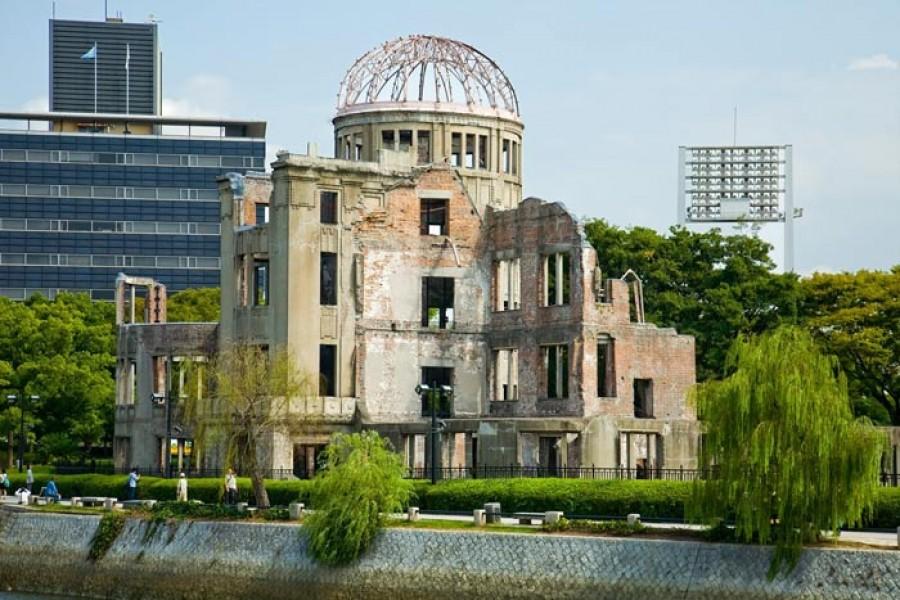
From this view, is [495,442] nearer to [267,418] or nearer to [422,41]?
[267,418]

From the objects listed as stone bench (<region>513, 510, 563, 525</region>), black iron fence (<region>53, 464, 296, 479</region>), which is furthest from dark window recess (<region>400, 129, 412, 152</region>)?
stone bench (<region>513, 510, 563, 525</region>)

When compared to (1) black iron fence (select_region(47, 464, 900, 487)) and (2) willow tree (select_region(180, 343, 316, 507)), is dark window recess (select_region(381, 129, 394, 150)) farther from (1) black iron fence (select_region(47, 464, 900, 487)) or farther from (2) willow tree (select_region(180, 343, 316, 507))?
(1) black iron fence (select_region(47, 464, 900, 487))

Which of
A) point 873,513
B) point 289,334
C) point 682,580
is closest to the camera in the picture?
point 682,580

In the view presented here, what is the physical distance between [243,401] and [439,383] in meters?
13.3

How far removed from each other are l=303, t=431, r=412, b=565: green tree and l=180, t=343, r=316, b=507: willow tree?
26.2ft

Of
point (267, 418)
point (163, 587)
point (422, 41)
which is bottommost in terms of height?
point (163, 587)

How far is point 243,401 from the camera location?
58.2 meters

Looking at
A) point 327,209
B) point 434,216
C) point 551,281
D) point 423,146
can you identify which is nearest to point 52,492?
point 327,209

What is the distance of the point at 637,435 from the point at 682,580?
28207 mm

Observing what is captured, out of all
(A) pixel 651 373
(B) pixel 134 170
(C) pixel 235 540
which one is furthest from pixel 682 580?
(B) pixel 134 170

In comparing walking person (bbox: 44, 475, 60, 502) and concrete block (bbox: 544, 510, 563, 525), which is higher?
concrete block (bbox: 544, 510, 563, 525)

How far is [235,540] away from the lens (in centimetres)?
4984

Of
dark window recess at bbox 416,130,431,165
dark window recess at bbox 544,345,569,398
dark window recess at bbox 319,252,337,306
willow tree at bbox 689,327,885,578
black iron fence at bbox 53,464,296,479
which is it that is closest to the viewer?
willow tree at bbox 689,327,885,578

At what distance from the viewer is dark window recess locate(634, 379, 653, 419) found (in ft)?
223
